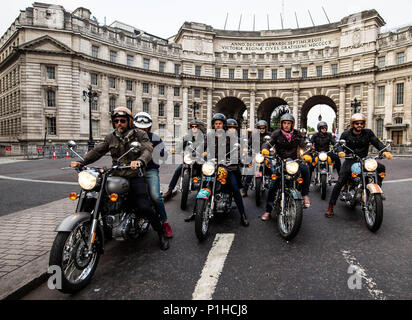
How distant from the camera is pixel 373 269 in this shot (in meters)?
2.97

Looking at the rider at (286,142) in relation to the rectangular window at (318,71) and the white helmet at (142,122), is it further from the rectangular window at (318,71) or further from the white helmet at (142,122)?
the rectangular window at (318,71)

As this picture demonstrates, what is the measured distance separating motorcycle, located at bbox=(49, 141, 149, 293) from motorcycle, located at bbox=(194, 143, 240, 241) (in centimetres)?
100

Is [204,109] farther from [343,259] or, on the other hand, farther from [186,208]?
[343,259]

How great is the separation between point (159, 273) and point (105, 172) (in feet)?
4.42

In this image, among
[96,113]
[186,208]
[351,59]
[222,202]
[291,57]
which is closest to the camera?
[222,202]

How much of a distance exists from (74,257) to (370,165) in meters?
4.87

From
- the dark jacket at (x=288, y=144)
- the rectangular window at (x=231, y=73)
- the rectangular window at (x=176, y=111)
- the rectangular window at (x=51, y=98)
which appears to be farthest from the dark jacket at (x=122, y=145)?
the rectangular window at (x=231, y=73)

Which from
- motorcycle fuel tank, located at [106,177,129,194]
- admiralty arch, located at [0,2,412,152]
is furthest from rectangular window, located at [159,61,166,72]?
motorcycle fuel tank, located at [106,177,129,194]

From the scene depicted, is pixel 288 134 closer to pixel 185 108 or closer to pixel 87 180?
pixel 87 180

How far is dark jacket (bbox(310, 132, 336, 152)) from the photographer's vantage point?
27.2 feet

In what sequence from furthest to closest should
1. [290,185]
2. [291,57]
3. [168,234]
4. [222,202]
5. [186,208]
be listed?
[291,57]
[186,208]
[222,202]
[290,185]
[168,234]

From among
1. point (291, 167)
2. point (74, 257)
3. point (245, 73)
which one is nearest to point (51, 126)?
point (245, 73)

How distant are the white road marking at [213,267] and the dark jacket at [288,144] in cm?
187

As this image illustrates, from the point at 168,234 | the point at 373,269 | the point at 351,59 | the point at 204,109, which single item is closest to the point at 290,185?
the point at 373,269
